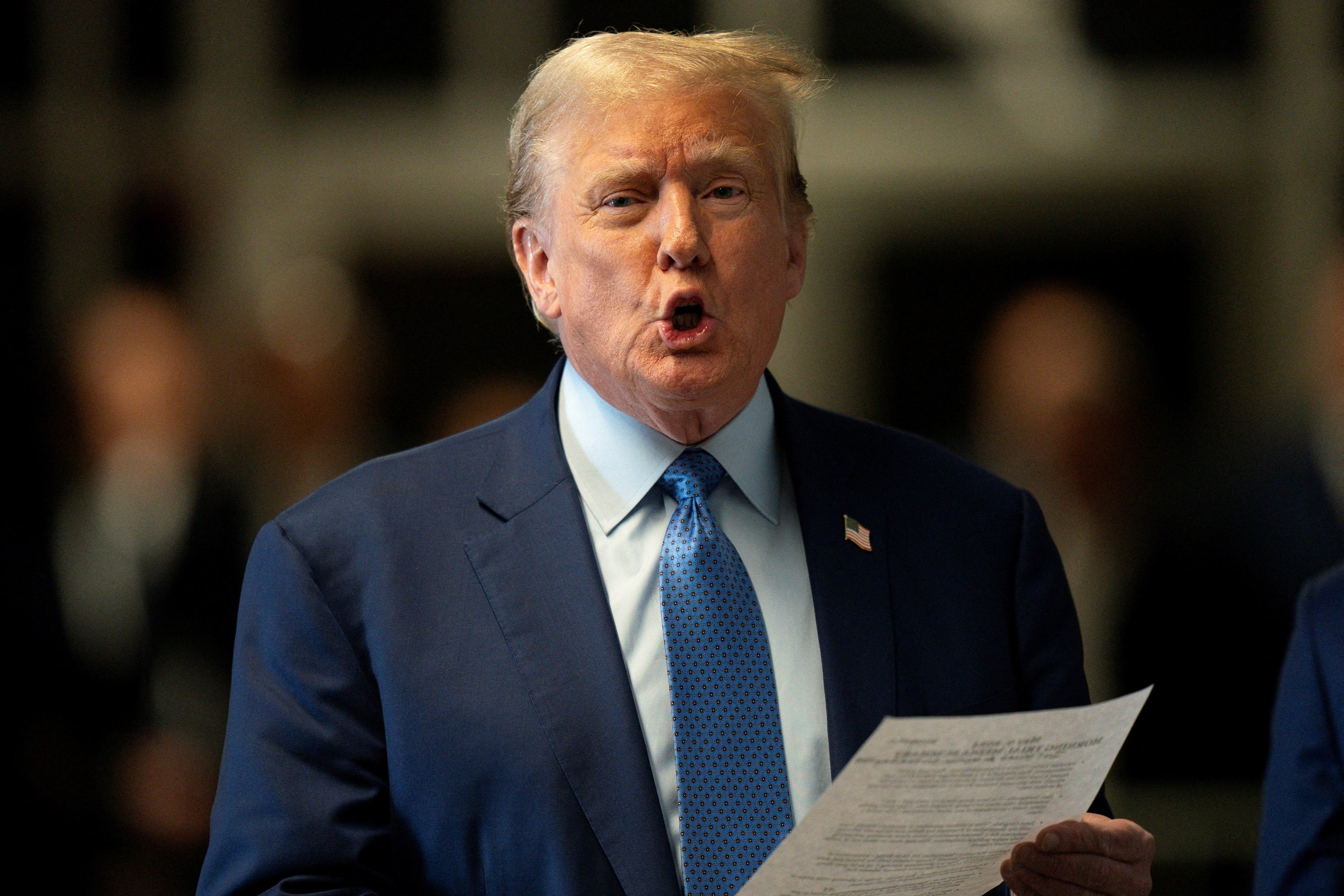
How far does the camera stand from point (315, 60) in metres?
5.79

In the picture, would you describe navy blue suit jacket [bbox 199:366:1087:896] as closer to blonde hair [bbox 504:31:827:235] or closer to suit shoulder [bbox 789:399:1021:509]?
suit shoulder [bbox 789:399:1021:509]

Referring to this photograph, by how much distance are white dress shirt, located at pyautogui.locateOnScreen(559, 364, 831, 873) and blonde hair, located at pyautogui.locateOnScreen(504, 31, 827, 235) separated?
0.28 m

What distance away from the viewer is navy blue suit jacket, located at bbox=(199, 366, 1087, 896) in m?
1.85

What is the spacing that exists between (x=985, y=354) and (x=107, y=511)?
262 centimetres

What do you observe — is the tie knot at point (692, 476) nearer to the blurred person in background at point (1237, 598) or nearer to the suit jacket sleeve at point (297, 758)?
the suit jacket sleeve at point (297, 758)

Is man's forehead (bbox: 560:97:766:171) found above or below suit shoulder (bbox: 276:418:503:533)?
above

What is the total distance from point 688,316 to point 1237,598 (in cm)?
202

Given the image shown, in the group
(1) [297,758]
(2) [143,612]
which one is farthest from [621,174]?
(2) [143,612]

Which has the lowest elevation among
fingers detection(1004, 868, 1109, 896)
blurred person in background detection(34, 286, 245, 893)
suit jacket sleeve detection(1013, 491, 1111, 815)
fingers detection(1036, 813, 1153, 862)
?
blurred person in background detection(34, 286, 245, 893)

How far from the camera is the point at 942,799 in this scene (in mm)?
1606

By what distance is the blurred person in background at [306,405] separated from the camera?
4.41 m

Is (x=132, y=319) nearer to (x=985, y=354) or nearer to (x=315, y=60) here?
(x=315, y=60)

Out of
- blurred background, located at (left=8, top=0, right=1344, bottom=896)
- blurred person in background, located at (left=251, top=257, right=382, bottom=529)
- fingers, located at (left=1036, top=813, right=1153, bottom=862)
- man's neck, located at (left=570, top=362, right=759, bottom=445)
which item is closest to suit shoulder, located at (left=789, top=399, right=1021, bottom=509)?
man's neck, located at (left=570, top=362, right=759, bottom=445)

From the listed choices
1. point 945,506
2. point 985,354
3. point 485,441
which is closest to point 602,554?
point 485,441
